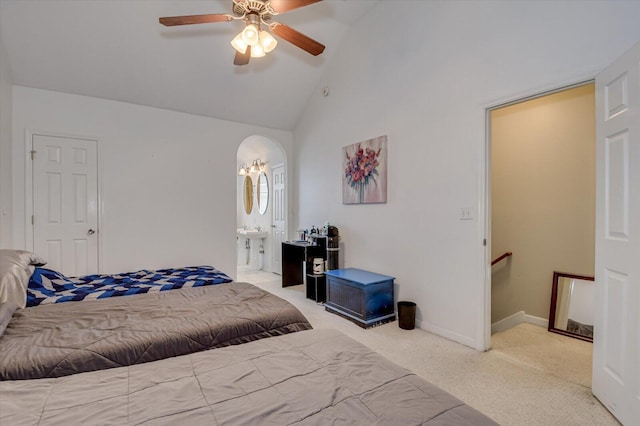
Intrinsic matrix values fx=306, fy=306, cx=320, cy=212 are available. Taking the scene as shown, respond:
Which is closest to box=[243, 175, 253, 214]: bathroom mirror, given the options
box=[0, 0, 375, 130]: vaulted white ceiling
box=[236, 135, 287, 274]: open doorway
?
box=[236, 135, 287, 274]: open doorway

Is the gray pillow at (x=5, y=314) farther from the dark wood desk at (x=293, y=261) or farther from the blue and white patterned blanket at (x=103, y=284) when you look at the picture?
the dark wood desk at (x=293, y=261)

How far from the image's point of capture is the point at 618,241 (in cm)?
175

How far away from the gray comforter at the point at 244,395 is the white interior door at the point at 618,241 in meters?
1.45

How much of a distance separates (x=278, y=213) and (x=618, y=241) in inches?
182

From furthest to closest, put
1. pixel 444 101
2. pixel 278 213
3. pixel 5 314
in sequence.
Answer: pixel 278 213
pixel 444 101
pixel 5 314

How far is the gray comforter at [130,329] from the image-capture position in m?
1.29

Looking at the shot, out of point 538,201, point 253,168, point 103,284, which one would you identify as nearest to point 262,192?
point 253,168

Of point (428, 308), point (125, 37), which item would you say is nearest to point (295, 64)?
point (125, 37)

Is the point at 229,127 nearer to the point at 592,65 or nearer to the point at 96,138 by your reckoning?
the point at 96,138

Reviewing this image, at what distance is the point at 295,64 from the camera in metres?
4.20

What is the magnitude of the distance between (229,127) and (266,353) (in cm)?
407

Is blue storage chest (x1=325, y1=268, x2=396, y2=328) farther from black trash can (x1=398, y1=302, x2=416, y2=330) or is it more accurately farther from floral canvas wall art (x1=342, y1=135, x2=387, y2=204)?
floral canvas wall art (x1=342, y1=135, x2=387, y2=204)

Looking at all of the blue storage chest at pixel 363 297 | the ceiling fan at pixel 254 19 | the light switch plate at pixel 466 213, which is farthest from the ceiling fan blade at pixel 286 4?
the blue storage chest at pixel 363 297

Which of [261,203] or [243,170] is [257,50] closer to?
[261,203]
